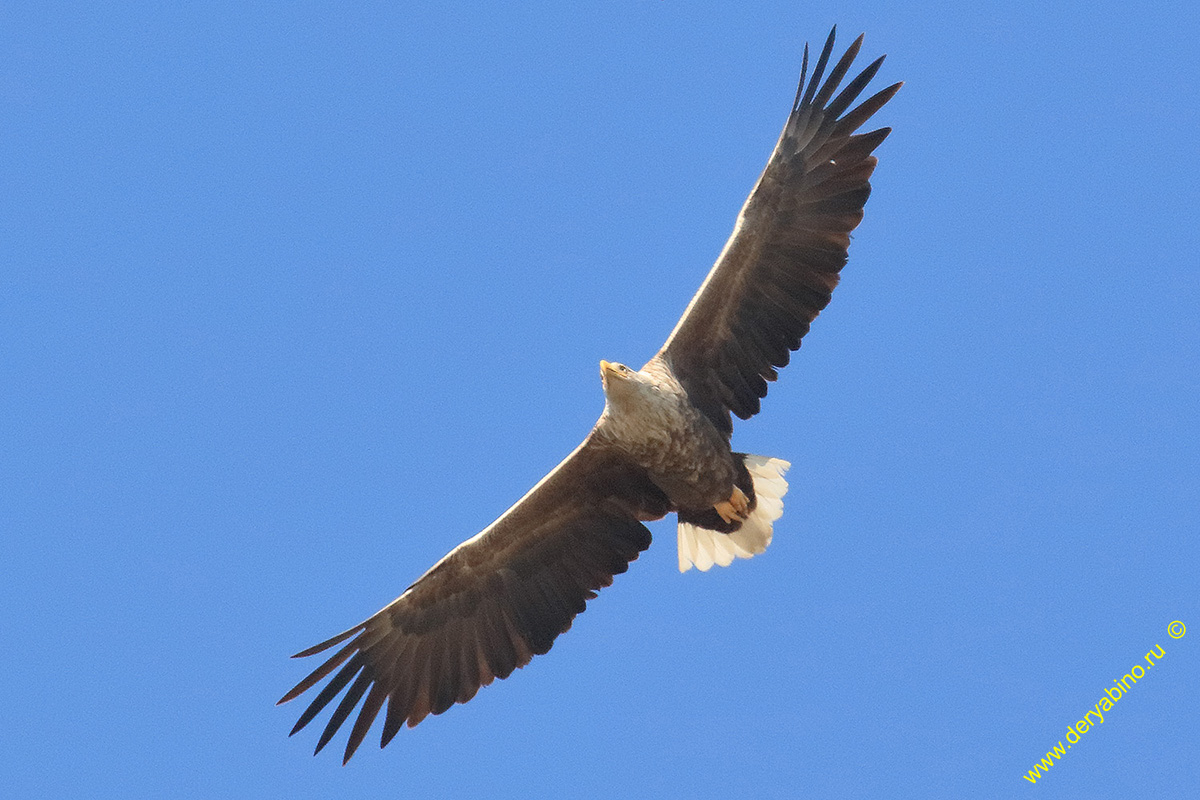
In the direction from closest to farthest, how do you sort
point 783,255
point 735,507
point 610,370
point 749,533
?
point 610,370 < point 783,255 < point 735,507 < point 749,533

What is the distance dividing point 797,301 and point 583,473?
1799mm

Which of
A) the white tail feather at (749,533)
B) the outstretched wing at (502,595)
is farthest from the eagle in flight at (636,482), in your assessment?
the white tail feather at (749,533)

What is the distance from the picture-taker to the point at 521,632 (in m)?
7.96

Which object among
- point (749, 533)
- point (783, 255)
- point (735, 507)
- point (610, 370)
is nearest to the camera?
point (610, 370)

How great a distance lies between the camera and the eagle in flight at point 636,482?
792 cm

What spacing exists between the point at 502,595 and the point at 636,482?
1.15 meters

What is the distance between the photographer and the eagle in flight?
792cm

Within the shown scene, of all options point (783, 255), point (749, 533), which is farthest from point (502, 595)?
point (783, 255)

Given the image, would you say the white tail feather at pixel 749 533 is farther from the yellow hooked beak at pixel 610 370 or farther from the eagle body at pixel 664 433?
the yellow hooked beak at pixel 610 370

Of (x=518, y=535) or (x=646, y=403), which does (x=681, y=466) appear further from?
(x=518, y=535)

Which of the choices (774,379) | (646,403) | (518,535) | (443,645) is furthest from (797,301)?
(443,645)

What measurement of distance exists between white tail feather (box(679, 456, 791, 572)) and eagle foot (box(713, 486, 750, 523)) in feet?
0.31

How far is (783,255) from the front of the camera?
802cm

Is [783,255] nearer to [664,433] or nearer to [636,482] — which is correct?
[664,433]
